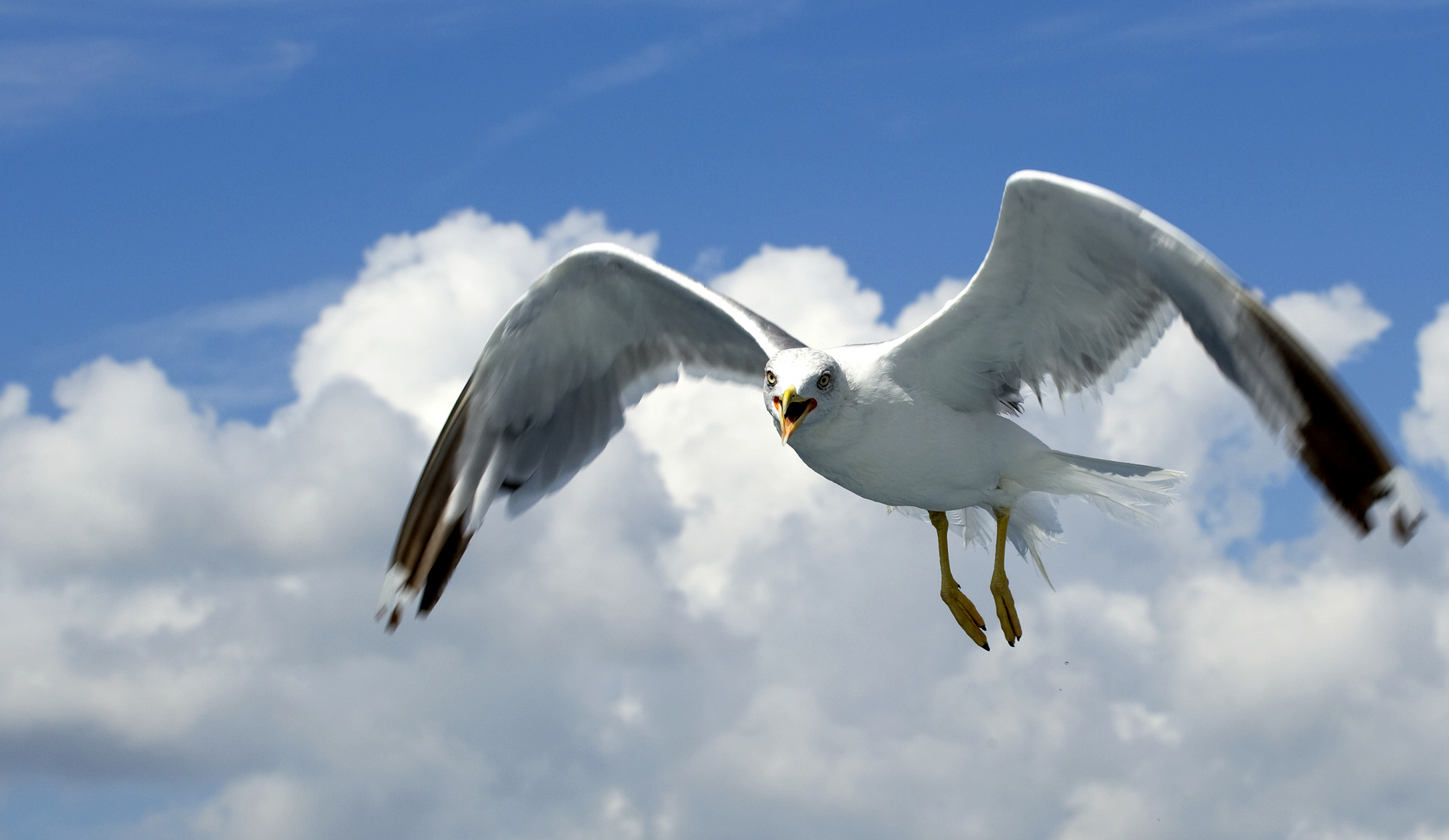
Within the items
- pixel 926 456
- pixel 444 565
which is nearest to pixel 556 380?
pixel 444 565

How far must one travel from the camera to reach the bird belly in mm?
9188

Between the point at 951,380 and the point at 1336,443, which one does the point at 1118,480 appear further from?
the point at 1336,443

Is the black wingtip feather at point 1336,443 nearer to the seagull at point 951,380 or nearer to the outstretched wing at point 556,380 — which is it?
the seagull at point 951,380

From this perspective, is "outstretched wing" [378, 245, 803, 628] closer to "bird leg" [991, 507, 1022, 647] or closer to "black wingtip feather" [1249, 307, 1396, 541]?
"bird leg" [991, 507, 1022, 647]

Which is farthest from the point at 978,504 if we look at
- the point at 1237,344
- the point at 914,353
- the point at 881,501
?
Result: the point at 1237,344

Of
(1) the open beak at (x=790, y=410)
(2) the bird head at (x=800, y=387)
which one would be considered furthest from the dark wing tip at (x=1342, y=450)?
(1) the open beak at (x=790, y=410)

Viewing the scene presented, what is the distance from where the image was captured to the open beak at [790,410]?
8703 mm

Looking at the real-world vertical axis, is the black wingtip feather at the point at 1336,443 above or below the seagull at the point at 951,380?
below

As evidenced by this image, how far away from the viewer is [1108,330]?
914 cm

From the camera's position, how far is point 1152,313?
8.84 m

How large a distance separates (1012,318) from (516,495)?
4860mm

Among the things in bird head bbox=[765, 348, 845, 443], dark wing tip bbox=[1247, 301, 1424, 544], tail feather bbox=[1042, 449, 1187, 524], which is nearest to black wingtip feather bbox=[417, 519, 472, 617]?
bird head bbox=[765, 348, 845, 443]

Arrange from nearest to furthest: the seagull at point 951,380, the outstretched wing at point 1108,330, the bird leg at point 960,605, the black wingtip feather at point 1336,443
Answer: the black wingtip feather at point 1336,443 < the outstretched wing at point 1108,330 < the seagull at point 951,380 < the bird leg at point 960,605

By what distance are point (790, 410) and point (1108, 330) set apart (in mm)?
2419
